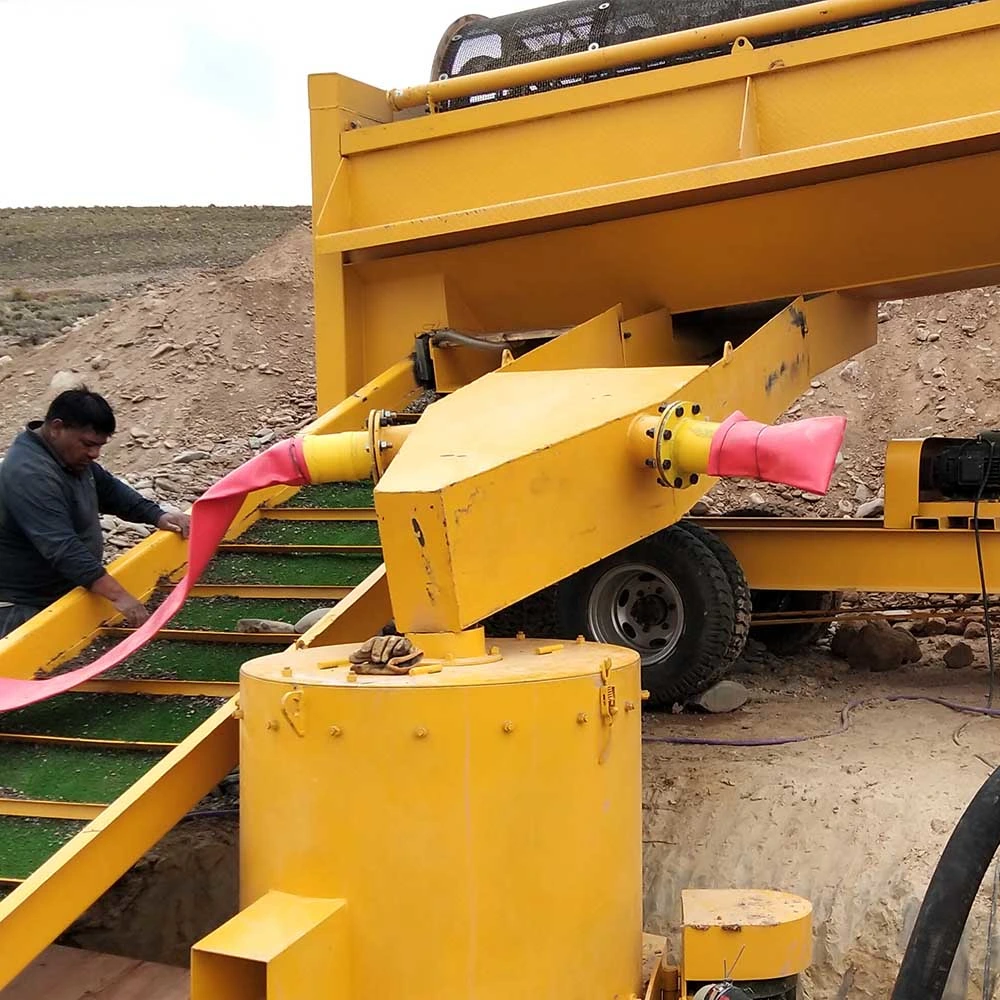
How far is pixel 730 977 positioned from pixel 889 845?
1187 mm

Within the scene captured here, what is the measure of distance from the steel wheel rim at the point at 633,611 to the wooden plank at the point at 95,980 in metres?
2.32

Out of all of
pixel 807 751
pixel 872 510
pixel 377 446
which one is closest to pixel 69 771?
pixel 377 446

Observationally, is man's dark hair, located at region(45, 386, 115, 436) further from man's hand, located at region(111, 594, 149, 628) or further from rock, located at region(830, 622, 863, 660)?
rock, located at region(830, 622, 863, 660)

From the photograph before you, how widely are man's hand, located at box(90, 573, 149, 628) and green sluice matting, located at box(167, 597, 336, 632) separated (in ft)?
0.49

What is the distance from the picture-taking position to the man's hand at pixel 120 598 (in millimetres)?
4820

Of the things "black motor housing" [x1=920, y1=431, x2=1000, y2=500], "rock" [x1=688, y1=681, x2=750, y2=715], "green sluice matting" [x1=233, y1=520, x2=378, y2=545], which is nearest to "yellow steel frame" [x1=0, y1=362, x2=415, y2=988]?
"green sluice matting" [x1=233, y1=520, x2=378, y2=545]

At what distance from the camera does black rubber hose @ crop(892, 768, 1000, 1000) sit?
2.65 metres

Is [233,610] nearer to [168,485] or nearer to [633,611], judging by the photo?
[633,611]

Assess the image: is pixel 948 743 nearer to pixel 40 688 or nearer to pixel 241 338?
pixel 40 688

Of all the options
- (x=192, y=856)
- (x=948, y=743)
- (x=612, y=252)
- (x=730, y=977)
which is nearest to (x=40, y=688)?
(x=192, y=856)

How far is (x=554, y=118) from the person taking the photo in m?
5.50

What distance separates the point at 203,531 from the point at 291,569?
0.92 meters

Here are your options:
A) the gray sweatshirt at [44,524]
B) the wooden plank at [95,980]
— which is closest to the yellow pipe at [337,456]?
the gray sweatshirt at [44,524]

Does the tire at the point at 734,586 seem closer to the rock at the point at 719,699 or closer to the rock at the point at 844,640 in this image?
the rock at the point at 719,699
